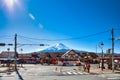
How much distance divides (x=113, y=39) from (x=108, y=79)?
49.8 ft

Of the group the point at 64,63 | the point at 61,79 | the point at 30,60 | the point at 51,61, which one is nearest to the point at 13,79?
the point at 61,79

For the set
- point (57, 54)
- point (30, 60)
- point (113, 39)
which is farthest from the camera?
point (57, 54)

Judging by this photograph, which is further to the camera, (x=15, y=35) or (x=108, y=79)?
(x=15, y=35)

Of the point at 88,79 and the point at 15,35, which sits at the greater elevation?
the point at 15,35

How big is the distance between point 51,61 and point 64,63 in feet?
42.6

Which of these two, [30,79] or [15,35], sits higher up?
[15,35]

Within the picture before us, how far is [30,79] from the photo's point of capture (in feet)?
99.6

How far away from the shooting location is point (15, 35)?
5088 centimetres

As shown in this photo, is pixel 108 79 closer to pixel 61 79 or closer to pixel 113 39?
pixel 61 79

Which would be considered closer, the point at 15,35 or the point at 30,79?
the point at 30,79

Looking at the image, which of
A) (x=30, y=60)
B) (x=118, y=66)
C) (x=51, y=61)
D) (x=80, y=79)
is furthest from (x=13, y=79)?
(x=30, y=60)

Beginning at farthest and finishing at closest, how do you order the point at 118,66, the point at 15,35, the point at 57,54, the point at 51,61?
the point at 57,54, the point at 51,61, the point at 118,66, the point at 15,35

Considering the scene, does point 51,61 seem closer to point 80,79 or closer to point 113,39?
point 113,39

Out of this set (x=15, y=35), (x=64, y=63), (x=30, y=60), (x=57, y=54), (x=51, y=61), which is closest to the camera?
(x=15, y=35)
